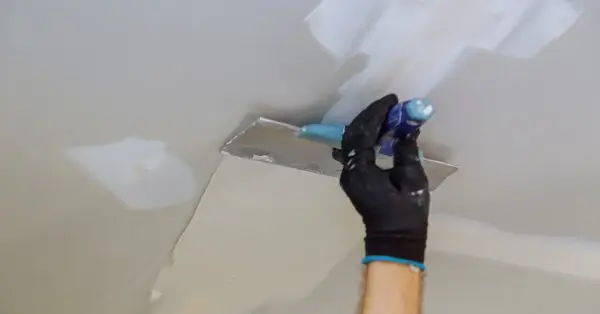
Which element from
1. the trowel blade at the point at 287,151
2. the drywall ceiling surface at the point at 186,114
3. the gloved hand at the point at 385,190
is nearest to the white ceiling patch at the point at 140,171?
the drywall ceiling surface at the point at 186,114

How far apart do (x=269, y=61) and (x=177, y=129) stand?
0.26 meters

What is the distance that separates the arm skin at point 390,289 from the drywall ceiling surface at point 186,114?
0.95ft

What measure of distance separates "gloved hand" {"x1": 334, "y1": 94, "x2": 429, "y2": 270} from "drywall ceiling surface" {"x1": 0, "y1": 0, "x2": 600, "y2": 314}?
9cm

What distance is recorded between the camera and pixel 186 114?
126cm

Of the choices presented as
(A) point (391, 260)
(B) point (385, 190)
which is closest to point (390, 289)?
(A) point (391, 260)

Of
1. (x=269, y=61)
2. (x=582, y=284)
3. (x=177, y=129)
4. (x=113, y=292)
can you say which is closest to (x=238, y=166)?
(x=177, y=129)

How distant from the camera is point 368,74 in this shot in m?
1.17

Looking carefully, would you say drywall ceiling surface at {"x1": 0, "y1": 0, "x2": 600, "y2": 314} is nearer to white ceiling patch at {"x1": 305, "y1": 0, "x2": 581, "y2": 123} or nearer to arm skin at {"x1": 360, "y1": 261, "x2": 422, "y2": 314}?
white ceiling patch at {"x1": 305, "y1": 0, "x2": 581, "y2": 123}

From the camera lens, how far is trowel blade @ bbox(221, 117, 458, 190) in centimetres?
127

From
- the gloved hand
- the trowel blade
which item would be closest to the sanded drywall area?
the trowel blade

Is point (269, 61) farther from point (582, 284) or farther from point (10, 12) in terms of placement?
point (582, 284)

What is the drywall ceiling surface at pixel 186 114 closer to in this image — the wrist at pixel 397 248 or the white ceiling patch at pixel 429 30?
the white ceiling patch at pixel 429 30

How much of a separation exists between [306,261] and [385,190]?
64cm

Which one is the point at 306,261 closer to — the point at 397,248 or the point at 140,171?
the point at 140,171
